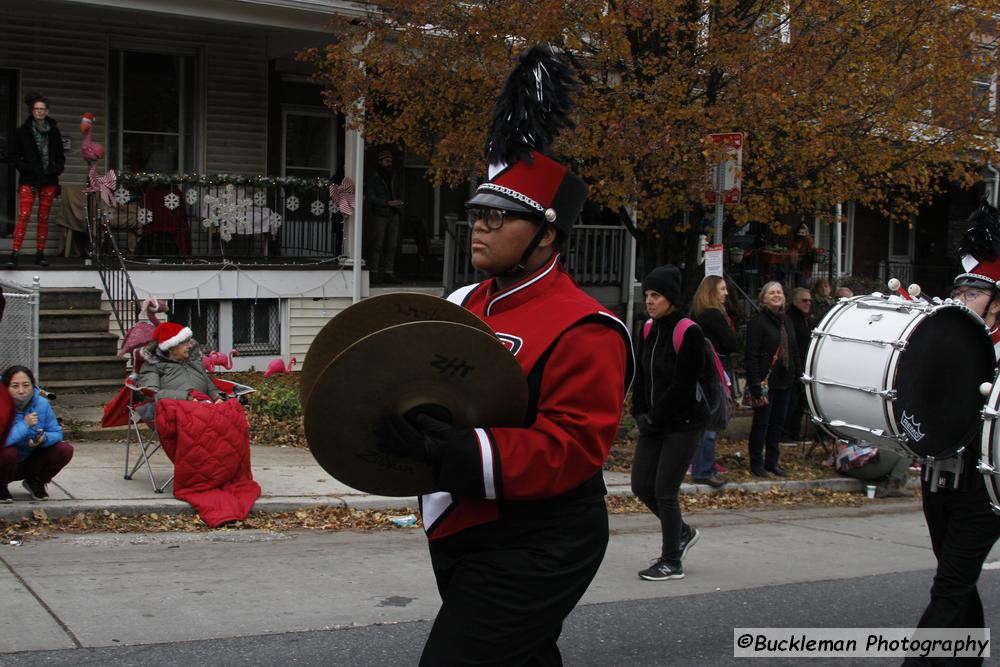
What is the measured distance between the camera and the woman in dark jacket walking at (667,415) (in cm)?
720

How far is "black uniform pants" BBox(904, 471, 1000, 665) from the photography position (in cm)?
503

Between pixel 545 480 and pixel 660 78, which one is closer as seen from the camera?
pixel 545 480

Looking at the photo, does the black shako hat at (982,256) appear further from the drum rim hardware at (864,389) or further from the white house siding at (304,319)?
the white house siding at (304,319)

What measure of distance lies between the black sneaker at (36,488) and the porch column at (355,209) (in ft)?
23.3

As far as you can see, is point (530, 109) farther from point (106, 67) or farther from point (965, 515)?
point (106, 67)

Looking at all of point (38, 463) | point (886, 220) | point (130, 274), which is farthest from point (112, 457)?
point (886, 220)

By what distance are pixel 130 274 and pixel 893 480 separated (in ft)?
29.2

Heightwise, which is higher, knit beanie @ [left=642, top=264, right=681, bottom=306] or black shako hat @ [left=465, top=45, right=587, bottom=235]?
black shako hat @ [left=465, top=45, right=587, bottom=235]

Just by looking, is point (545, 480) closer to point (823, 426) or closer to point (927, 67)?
point (823, 426)

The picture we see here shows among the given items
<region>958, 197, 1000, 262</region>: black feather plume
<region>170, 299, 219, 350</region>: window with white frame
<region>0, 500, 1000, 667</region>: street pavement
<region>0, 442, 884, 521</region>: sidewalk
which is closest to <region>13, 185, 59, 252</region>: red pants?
<region>170, 299, 219, 350</region>: window with white frame

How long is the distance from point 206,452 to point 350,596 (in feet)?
7.29

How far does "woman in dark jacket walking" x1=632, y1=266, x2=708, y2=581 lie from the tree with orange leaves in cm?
417

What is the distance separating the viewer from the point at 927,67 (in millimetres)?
12852

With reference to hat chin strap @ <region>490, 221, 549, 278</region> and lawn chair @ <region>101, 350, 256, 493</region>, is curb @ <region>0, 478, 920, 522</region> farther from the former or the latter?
hat chin strap @ <region>490, 221, 549, 278</region>
